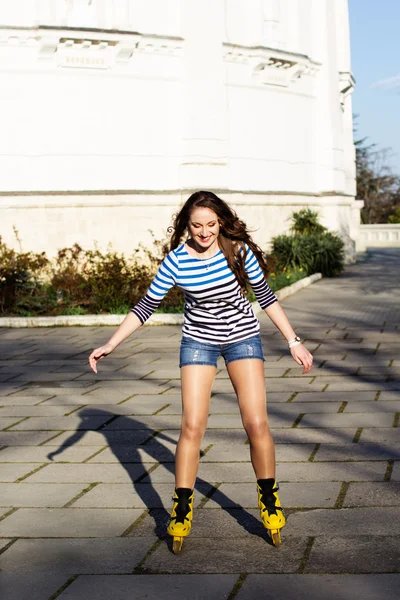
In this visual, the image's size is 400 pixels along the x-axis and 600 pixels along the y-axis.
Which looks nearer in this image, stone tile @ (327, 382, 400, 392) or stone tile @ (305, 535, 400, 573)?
stone tile @ (305, 535, 400, 573)

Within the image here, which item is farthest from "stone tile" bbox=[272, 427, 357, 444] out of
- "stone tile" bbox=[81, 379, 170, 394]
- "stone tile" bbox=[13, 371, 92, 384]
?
"stone tile" bbox=[13, 371, 92, 384]

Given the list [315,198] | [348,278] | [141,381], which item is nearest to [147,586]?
[141,381]

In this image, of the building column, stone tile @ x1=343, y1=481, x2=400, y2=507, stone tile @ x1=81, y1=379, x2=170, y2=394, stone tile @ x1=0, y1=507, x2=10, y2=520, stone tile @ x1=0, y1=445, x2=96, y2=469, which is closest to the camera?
stone tile @ x1=343, y1=481, x2=400, y2=507

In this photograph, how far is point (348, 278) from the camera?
23047 millimetres

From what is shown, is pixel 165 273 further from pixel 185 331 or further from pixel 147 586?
pixel 147 586

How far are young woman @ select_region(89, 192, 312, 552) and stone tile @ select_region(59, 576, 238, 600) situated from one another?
1.22 feet

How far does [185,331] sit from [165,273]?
0.32m

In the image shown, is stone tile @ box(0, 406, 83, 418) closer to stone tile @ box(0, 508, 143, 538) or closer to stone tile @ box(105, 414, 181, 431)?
stone tile @ box(105, 414, 181, 431)

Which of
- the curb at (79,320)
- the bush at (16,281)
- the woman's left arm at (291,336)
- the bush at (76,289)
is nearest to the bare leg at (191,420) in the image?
the woman's left arm at (291,336)

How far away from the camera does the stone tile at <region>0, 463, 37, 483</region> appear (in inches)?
260

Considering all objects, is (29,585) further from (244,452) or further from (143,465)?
(244,452)

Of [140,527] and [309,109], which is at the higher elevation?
[309,109]

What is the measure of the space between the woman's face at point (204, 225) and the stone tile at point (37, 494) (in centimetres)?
194

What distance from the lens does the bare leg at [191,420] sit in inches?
198
